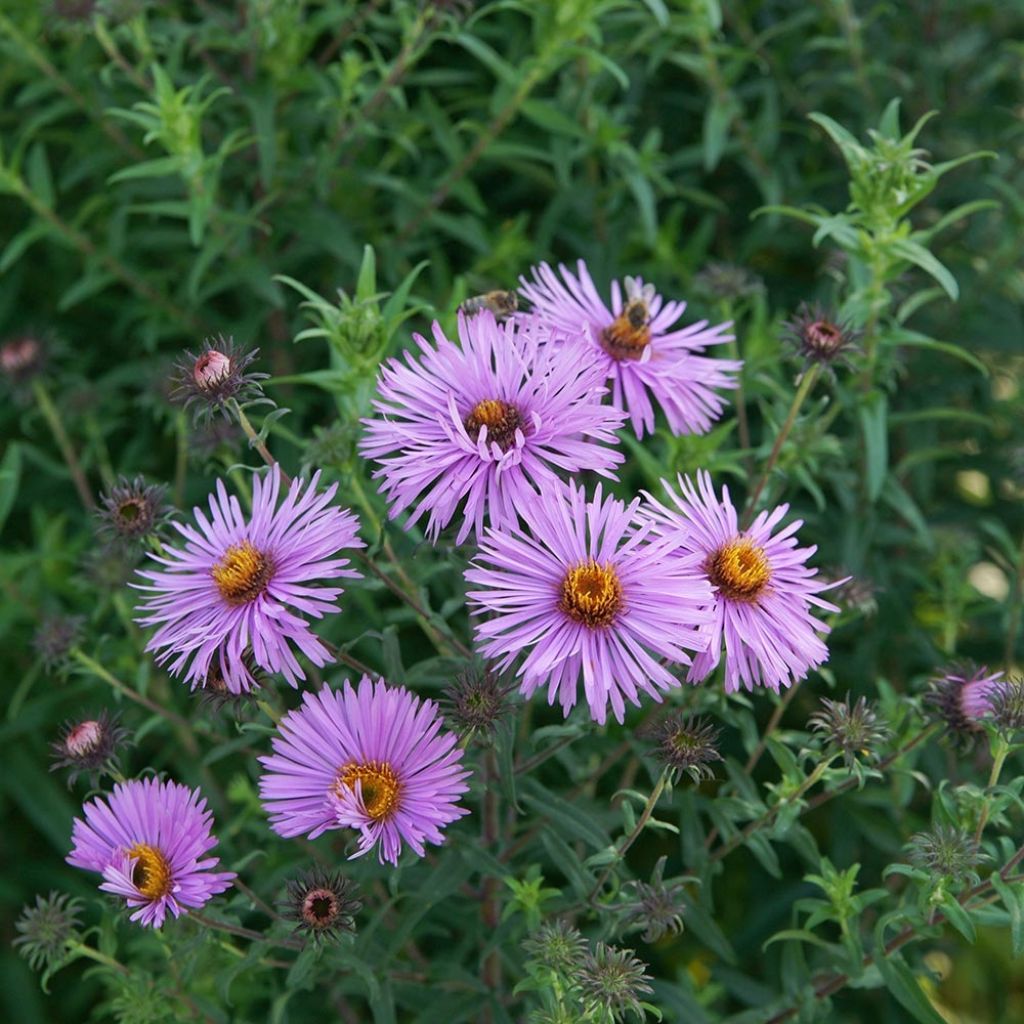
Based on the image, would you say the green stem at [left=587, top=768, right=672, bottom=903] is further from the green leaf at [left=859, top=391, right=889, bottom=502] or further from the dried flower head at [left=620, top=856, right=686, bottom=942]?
the green leaf at [left=859, top=391, right=889, bottom=502]

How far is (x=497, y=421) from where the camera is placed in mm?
912

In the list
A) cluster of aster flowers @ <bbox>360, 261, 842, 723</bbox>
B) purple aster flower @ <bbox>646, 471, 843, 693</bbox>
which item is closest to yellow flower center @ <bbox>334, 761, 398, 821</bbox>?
cluster of aster flowers @ <bbox>360, 261, 842, 723</bbox>

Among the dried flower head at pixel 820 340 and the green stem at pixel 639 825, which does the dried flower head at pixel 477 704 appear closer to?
the green stem at pixel 639 825

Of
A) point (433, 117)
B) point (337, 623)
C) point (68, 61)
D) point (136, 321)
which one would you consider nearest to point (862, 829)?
point (337, 623)

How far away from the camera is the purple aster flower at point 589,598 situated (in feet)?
2.71

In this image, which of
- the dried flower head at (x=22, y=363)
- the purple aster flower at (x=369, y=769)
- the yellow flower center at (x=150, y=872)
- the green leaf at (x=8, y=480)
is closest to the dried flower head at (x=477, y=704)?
the purple aster flower at (x=369, y=769)

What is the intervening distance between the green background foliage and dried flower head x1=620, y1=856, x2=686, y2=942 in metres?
0.08

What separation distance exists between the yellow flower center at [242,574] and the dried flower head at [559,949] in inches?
12.4

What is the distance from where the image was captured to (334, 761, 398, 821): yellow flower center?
0.85m

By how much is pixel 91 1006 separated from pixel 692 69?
1449 millimetres

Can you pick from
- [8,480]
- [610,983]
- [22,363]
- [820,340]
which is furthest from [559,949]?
[22,363]

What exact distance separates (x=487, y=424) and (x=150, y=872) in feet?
1.26

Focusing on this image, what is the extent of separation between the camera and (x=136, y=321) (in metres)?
1.78

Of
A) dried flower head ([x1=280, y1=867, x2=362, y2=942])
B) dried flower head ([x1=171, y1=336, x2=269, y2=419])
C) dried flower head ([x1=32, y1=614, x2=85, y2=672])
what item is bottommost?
dried flower head ([x1=280, y1=867, x2=362, y2=942])
